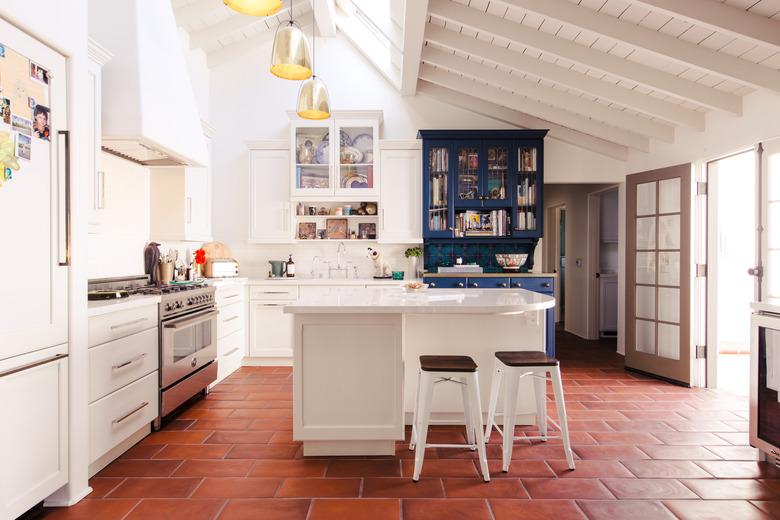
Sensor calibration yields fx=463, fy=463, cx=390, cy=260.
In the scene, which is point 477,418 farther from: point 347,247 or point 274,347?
point 347,247

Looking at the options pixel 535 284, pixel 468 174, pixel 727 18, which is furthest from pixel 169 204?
pixel 727 18

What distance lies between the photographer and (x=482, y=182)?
5203 millimetres

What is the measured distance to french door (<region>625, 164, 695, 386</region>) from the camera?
13.9 ft

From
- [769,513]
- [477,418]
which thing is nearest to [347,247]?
[477,418]

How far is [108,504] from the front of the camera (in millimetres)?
2234

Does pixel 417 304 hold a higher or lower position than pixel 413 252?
lower

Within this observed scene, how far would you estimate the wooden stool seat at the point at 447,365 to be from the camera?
2406mm

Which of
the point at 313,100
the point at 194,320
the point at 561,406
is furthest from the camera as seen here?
the point at 194,320

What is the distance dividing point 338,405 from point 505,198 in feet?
11.0

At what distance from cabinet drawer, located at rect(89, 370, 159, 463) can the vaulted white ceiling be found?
3.16 m

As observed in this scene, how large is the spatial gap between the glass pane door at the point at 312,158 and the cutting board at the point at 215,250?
1084 mm

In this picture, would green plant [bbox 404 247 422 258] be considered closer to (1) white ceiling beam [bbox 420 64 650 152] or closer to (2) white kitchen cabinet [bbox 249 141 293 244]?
(2) white kitchen cabinet [bbox 249 141 293 244]

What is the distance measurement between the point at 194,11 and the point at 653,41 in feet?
13.8

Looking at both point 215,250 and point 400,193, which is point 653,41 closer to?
point 400,193
